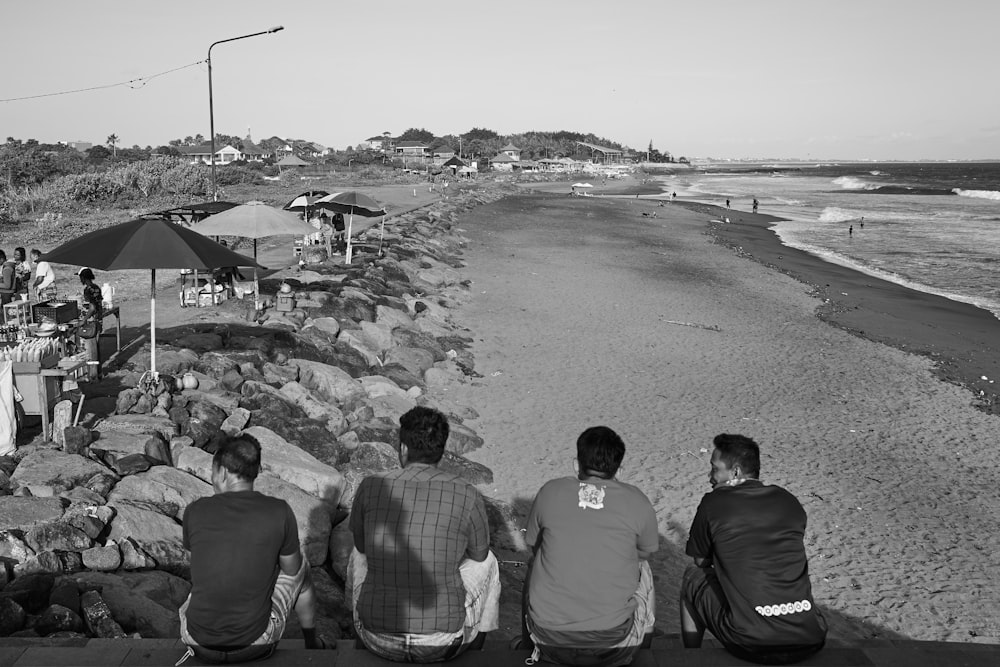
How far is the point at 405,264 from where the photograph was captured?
2064 cm

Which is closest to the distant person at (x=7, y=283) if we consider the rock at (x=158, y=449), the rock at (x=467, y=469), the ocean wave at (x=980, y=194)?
the rock at (x=158, y=449)

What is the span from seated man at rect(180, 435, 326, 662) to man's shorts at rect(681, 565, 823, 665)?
2.20 m

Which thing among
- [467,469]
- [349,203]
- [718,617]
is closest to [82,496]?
[467,469]

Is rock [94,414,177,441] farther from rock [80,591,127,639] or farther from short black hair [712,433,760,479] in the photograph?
short black hair [712,433,760,479]

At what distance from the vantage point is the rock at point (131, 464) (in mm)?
6422

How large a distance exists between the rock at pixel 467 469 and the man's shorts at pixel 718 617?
4.50m

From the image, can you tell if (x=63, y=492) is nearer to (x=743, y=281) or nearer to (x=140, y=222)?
(x=140, y=222)

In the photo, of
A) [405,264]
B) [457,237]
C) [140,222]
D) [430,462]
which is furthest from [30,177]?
[430,462]

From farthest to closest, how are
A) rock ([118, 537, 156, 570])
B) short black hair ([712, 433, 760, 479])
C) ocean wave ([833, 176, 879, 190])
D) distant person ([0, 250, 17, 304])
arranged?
ocean wave ([833, 176, 879, 190]), distant person ([0, 250, 17, 304]), rock ([118, 537, 156, 570]), short black hair ([712, 433, 760, 479])

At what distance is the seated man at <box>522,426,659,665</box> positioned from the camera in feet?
12.9

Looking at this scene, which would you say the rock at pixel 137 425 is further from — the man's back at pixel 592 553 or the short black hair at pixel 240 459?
the man's back at pixel 592 553

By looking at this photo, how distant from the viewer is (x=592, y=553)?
155 inches

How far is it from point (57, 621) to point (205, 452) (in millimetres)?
2918

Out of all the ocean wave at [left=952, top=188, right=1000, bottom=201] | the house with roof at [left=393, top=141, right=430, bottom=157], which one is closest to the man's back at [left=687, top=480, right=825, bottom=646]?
the ocean wave at [left=952, top=188, right=1000, bottom=201]
